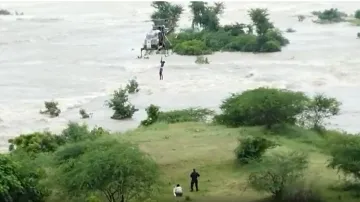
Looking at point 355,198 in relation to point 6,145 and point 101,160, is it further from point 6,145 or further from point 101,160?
point 6,145

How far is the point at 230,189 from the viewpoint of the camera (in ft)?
73.9

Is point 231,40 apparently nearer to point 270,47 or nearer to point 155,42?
point 270,47

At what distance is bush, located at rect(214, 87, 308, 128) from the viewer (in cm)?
2927

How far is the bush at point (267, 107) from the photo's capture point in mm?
29266

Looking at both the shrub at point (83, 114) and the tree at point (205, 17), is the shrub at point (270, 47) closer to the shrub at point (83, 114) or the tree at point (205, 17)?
the tree at point (205, 17)

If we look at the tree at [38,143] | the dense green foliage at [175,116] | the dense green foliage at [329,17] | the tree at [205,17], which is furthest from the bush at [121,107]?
the dense green foliage at [329,17]

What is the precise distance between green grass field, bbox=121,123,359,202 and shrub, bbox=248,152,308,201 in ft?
2.37

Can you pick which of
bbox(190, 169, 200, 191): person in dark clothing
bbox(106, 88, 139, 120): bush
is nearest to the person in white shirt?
bbox(190, 169, 200, 191): person in dark clothing

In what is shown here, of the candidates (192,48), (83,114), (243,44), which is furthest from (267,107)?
(243,44)

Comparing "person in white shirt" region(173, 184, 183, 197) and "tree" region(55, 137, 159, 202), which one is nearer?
"tree" region(55, 137, 159, 202)

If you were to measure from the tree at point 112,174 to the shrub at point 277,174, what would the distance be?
3.18 meters

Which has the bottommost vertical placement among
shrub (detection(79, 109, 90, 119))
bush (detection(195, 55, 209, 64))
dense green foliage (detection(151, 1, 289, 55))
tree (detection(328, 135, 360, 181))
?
shrub (detection(79, 109, 90, 119))

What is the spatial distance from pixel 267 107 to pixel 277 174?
8.86 metres

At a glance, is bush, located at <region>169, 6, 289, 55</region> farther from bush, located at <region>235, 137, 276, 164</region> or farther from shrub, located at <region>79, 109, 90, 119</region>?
bush, located at <region>235, 137, 276, 164</region>
